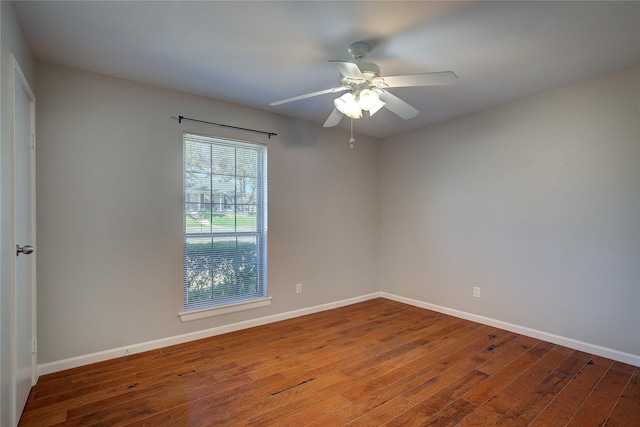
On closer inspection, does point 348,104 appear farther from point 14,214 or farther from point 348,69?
point 14,214

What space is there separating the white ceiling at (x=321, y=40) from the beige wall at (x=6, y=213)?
0.92 ft

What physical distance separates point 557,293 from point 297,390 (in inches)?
103

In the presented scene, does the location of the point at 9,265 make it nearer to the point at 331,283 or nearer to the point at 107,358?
the point at 107,358

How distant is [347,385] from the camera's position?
91.8 inches

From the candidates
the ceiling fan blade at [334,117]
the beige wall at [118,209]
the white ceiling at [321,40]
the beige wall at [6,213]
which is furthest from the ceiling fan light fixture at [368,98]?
the beige wall at [6,213]

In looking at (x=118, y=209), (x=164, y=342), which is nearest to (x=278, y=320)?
(x=164, y=342)

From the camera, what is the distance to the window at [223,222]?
3.21m

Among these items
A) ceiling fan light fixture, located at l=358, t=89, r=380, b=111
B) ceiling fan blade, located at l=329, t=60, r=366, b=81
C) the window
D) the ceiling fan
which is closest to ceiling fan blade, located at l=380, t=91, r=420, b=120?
the ceiling fan

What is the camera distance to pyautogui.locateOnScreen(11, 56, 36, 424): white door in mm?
A: 1890

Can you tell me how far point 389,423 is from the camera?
1.91 metres

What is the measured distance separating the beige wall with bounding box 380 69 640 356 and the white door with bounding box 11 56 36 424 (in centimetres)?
→ 397

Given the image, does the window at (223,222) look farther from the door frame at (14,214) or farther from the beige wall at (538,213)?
the beige wall at (538,213)

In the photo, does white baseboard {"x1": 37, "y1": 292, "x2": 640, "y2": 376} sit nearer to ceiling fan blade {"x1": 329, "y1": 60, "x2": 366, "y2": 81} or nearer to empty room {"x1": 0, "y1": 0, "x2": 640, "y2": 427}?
empty room {"x1": 0, "y1": 0, "x2": 640, "y2": 427}

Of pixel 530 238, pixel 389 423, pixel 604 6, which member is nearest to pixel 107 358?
pixel 389 423
